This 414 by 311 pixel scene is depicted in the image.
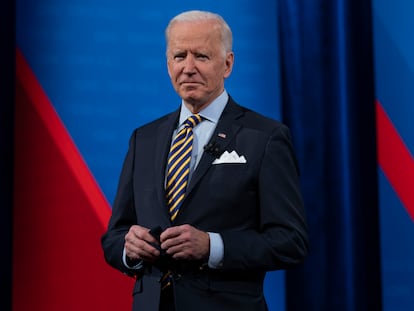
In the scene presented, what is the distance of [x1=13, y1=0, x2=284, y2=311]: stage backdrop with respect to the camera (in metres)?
2.70

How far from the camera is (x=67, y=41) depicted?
274cm

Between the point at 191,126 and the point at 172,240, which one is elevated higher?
the point at 191,126

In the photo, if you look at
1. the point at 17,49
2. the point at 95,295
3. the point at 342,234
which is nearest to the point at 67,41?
the point at 17,49

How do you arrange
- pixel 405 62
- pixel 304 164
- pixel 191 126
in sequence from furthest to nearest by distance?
1. pixel 405 62
2. pixel 304 164
3. pixel 191 126

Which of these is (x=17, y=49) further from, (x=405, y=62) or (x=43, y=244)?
(x=405, y=62)

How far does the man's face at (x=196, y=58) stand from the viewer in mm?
1735

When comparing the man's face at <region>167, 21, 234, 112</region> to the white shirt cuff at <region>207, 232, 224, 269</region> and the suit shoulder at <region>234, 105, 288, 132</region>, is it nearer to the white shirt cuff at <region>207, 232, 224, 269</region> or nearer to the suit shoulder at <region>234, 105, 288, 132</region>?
the suit shoulder at <region>234, 105, 288, 132</region>

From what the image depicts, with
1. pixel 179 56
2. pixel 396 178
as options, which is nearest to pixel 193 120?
pixel 179 56

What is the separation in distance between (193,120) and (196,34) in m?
0.22

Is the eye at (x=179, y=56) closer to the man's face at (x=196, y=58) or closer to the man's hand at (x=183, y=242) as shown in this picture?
the man's face at (x=196, y=58)

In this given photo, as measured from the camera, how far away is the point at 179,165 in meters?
1.72

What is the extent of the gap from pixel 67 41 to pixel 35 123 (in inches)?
13.8

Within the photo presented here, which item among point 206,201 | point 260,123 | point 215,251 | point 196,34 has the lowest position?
point 215,251

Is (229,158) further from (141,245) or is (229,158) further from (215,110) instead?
(141,245)
